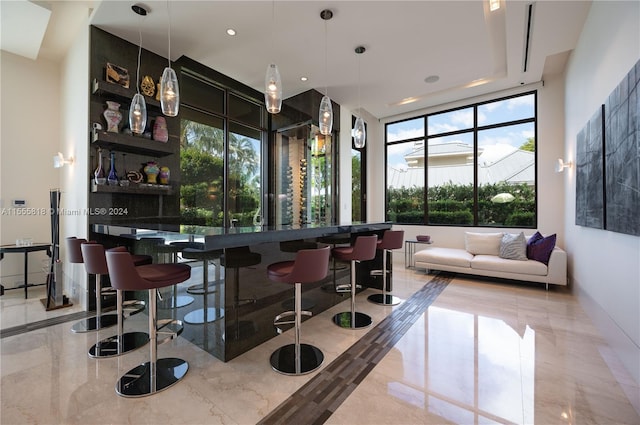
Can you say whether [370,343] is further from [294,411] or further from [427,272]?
[427,272]

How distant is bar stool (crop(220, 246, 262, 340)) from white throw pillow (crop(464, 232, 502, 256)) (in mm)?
4786

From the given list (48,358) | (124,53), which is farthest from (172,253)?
(124,53)

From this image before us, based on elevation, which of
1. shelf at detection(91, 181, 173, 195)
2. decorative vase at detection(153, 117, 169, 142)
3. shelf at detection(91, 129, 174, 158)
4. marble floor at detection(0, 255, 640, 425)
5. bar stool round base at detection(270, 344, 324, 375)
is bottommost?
marble floor at detection(0, 255, 640, 425)

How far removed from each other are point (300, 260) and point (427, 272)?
4.26 metres

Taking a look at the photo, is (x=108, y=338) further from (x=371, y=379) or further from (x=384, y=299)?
(x=384, y=299)

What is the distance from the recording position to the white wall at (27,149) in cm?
403

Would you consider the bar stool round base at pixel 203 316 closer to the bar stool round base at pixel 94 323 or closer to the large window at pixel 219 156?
the bar stool round base at pixel 94 323

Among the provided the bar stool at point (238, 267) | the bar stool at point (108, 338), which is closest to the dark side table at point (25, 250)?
the bar stool at point (108, 338)

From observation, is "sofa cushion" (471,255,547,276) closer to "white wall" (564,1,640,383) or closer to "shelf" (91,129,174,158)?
"white wall" (564,1,640,383)

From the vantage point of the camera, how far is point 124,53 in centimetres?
349

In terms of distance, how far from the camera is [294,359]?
2.19 m

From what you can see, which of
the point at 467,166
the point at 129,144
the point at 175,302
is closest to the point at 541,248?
the point at 467,166

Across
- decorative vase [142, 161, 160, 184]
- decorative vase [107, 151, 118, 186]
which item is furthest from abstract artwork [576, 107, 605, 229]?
decorative vase [107, 151, 118, 186]

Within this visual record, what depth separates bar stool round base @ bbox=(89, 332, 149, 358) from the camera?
7.55 ft
